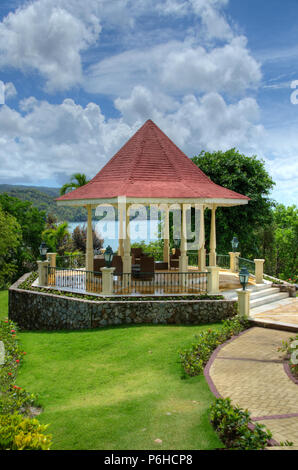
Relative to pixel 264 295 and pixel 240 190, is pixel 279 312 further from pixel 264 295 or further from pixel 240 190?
pixel 240 190

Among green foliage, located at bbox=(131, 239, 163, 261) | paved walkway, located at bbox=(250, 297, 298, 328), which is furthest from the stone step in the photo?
green foliage, located at bbox=(131, 239, 163, 261)

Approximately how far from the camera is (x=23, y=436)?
5.47 m

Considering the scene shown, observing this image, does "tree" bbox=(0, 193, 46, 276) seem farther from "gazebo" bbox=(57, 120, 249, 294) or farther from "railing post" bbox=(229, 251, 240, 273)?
"railing post" bbox=(229, 251, 240, 273)

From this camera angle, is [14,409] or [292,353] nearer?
[14,409]

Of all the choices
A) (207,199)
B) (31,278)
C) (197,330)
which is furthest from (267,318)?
(31,278)

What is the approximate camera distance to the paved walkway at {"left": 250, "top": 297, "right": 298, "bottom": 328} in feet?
43.0

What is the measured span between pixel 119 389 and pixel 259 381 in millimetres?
3051

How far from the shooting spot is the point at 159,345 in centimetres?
1132

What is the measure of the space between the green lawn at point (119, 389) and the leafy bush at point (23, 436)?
2.70ft

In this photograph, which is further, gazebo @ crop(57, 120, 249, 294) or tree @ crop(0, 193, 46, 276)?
tree @ crop(0, 193, 46, 276)

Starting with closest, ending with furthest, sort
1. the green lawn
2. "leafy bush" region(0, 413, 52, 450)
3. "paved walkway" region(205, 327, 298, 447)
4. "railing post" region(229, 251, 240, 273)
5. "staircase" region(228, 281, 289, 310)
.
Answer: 1. "leafy bush" region(0, 413, 52, 450)
2. the green lawn
3. "paved walkway" region(205, 327, 298, 447)
4. "staircase" region(228, 281, 289, 310)
5. "railing post" region(229, 251, 240, 273)

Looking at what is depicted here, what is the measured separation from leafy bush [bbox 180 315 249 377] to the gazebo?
4.62 m

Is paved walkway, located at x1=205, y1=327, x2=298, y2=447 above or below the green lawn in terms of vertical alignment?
above

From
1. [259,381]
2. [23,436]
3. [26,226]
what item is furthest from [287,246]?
[23,436]
